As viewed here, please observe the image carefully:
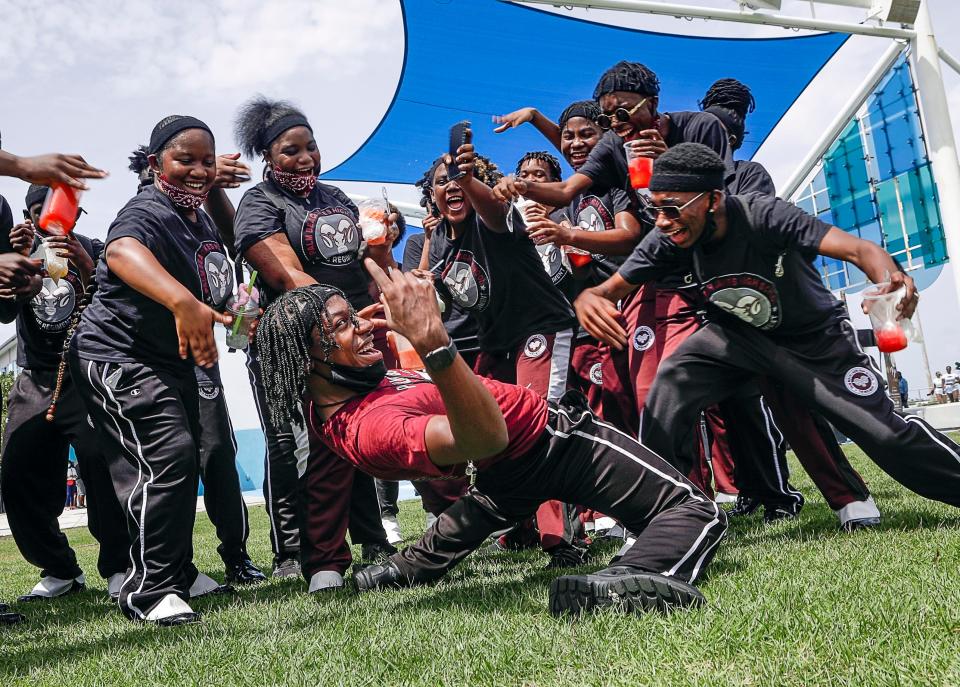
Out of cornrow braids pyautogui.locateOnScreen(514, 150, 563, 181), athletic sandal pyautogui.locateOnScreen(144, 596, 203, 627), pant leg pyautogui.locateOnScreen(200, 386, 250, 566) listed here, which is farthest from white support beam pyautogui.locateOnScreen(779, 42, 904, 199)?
athletic sandal pyautogui.locateOnScreen(144, 596, 203, 627)

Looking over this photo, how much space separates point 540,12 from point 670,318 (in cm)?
654

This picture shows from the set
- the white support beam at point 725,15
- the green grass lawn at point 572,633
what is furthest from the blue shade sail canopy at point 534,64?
the green grass lawn at point 572,633

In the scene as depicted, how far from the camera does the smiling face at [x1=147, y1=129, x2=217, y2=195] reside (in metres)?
4.13

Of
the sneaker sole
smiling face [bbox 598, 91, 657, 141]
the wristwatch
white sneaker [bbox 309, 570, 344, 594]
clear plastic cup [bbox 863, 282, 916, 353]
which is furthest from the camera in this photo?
smiling face [bbox 598, 91, 657, 141]

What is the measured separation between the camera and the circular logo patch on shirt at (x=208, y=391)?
496 cm

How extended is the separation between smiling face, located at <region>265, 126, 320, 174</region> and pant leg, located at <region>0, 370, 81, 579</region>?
192 cm

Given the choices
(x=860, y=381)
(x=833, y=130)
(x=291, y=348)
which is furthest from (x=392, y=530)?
(x=833, y=130)

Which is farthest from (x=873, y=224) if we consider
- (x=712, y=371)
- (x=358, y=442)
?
(x=358, y=442)

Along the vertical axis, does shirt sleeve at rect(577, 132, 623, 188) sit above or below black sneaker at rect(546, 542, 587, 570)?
above

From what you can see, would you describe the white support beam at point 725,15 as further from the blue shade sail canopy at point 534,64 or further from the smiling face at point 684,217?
the smiling face at point 684,217

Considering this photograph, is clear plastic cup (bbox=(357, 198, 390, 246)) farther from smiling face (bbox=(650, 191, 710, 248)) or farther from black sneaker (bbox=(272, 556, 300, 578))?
black sneaker (bbox=(272, 556, 300, 578))

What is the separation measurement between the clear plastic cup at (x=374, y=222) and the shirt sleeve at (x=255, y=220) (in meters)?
0.47

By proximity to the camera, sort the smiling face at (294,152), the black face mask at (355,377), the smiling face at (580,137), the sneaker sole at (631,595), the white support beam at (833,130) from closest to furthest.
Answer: the sneaker sole at (631,595) < the black face mask at (355,377) < the smiling face at (294,152) < the smiling face at (580,137) < the white support beam at (833,130)

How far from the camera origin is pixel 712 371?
4270mm
